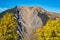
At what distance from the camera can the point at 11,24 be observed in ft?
296

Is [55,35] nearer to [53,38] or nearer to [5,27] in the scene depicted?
[53,38]

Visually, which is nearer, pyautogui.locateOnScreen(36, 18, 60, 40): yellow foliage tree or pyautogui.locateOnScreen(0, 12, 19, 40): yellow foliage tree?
pyautogui.locateOnScreen(36, 18, 60, 40): yellow foliage tree

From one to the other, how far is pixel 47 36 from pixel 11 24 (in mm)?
12105

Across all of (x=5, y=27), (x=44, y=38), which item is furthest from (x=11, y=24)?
(x=44, y=38)

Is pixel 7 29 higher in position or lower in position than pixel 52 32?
higher

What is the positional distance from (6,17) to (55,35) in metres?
18.7

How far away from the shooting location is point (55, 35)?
275 ft

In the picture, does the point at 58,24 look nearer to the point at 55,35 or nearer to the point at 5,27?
the point at 55,35

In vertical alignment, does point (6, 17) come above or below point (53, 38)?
above

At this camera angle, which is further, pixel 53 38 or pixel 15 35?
pixel 15 35

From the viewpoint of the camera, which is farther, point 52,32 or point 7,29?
point 7,29

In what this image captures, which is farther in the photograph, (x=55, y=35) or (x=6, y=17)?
(x=6, y=17)

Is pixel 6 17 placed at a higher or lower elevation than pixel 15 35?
higher

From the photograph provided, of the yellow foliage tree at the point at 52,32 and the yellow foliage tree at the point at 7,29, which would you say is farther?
the yellow foliage tree at the point at 7,29
